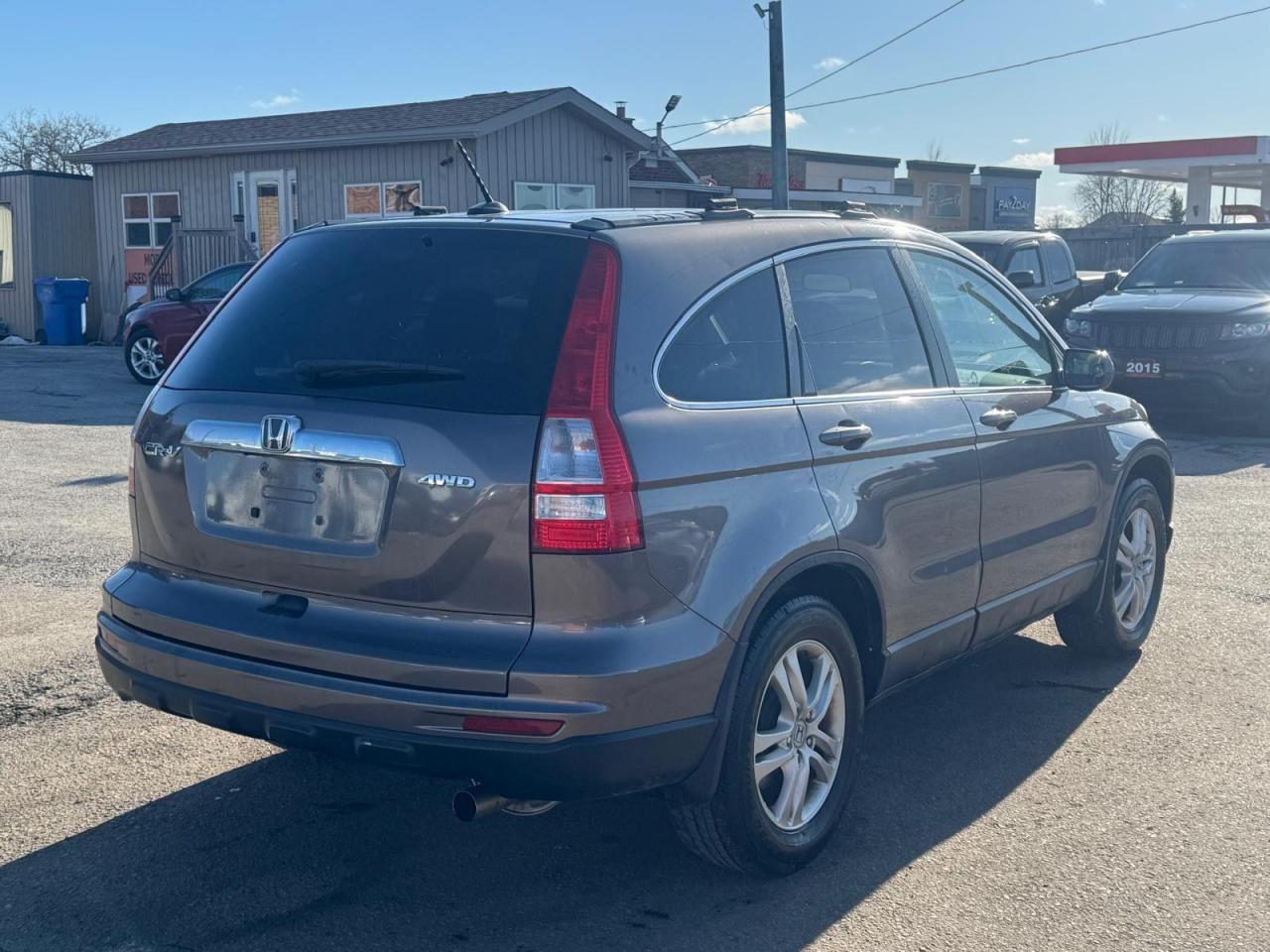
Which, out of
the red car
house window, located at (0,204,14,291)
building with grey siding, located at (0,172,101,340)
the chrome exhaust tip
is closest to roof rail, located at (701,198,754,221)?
the chrome exhaust tip

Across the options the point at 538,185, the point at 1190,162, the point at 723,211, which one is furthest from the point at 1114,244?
the point at 723,211

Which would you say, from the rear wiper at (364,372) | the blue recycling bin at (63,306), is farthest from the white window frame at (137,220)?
the rear wiper at (364,372)

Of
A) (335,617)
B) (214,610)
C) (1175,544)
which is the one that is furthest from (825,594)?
(1175,544)

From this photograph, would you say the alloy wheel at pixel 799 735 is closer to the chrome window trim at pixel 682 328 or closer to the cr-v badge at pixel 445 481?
the chrome window trim at pixel 682 328

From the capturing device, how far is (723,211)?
4.21 metres

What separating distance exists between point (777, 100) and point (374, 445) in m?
22.4

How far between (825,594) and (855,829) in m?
0.75

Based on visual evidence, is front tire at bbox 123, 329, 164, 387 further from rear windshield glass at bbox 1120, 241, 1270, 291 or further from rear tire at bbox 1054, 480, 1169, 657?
rear tire at bbox 1054, 480, 1169, 657

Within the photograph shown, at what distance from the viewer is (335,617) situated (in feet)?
11.4

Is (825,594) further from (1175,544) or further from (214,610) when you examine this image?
(1175,544)

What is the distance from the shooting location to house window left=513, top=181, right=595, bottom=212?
23214mm

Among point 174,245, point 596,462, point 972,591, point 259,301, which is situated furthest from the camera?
point 174,245

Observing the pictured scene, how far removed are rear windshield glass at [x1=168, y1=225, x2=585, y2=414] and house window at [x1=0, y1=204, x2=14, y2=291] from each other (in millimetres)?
24887

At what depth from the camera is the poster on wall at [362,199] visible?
2338 centimetres
